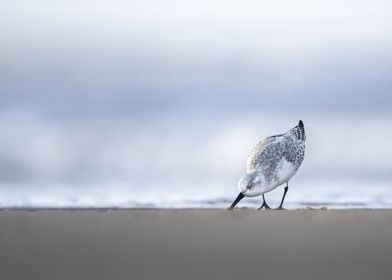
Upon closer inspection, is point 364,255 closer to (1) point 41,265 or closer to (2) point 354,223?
(2) point 354,223

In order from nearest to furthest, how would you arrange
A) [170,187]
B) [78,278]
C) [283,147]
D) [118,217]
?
[78,278], [118,217], [283,147], [170,187]

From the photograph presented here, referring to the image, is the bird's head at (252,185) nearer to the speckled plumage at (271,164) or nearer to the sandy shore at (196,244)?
the speckled plumage at (271,164)

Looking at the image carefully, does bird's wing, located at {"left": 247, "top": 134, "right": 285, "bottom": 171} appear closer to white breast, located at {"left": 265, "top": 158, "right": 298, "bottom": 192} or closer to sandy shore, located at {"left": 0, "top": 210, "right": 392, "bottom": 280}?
white breast, located at {"left": 265, "top": 158, "right": 298, "bottom": 192}

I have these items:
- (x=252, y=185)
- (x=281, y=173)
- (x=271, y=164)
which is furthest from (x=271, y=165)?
(x=252, y=185)

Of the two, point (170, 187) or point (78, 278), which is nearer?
point (78, 278)

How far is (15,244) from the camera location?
823 centimetres

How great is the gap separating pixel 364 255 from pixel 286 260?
49 cm

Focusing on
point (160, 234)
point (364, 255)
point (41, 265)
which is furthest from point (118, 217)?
point (364, 255)

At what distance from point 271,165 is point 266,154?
12 centimetres

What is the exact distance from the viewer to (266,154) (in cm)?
1124

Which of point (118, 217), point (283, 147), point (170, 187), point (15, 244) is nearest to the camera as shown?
point (15, 244)

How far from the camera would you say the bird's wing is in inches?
440

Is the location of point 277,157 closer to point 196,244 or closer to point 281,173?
point 281,173

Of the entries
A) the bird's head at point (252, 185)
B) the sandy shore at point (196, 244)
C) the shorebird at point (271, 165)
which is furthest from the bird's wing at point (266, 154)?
the sandy shore at point (196, 244)
